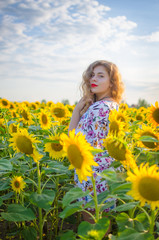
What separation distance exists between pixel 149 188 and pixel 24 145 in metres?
0.99

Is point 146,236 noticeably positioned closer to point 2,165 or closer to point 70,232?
point 70,232

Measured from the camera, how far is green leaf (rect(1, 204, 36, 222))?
1.76m

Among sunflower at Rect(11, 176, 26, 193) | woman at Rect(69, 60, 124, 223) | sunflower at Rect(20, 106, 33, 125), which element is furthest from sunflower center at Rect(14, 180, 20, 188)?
sunflower at Rect(20, 106, 33, 125)

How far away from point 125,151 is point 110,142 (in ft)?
0.30

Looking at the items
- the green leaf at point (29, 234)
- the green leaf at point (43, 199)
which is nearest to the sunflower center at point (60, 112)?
the green leaf at point (29, 234)

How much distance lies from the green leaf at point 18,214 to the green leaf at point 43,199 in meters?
0.11

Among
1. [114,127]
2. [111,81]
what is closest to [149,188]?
[114,127]

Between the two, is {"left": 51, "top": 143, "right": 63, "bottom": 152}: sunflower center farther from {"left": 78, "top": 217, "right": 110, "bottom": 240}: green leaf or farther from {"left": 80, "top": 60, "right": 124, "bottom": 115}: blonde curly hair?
{"left": 78, "top": 217, "right": 110, "bottom": 240}: green leaf

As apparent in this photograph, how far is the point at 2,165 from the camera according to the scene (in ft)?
5.34

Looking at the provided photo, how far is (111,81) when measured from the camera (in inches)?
121

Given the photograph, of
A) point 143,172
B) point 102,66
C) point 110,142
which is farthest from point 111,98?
point 143,172

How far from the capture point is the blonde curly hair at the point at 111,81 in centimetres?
307

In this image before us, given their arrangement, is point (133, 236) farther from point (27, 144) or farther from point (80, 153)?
point (27, 144)

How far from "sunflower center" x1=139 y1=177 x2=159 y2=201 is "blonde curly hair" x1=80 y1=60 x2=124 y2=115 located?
2.01 meters
